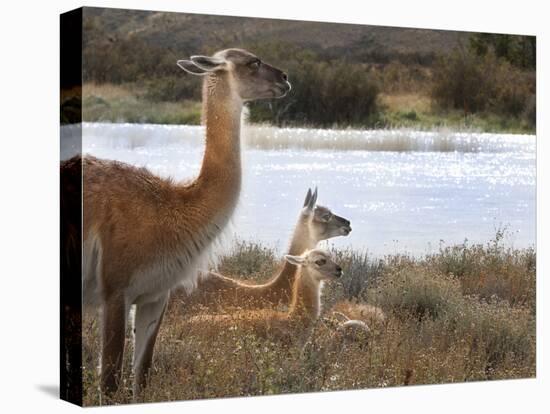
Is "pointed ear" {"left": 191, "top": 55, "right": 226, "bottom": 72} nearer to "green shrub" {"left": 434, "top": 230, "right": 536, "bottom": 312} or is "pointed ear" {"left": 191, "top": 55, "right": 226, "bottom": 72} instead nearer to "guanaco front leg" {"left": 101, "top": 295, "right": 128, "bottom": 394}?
"guanaco front leg" {"left": 101, "top": 295, "right": 128, "bottom": 394}

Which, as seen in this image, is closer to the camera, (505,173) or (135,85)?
(135,85)

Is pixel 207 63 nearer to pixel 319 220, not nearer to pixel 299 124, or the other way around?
pixel 299 124

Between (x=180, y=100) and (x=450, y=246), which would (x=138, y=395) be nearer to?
(x=180, y=100)

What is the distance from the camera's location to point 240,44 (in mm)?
11312

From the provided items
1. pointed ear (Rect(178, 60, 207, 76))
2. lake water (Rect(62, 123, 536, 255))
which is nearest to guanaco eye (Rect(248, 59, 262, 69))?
pointed ear (Rect(178, 60, 207, 76))

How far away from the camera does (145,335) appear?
35.3ft

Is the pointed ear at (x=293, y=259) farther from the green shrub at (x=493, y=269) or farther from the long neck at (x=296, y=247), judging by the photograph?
the green shrub at (x=493, y=269)

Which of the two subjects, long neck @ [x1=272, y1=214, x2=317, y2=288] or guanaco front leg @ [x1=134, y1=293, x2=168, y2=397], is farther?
long neck @ [x1=272, y1=214, x2=317, y2=288]

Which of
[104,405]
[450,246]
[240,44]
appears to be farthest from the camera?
[450,246]

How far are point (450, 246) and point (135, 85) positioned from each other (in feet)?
10.7

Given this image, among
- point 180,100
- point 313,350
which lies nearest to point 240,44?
point 180,100

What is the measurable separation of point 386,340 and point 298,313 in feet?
2.92

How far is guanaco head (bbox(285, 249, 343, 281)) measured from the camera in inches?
458

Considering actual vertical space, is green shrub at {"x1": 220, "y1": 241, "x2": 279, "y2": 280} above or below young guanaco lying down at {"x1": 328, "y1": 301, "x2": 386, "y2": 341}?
above
